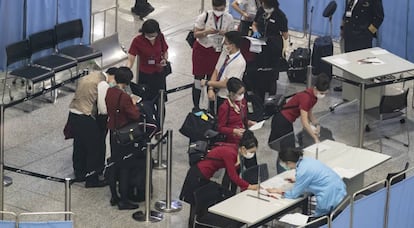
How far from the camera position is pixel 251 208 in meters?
9.68

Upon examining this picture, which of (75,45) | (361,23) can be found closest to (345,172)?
(361,23)

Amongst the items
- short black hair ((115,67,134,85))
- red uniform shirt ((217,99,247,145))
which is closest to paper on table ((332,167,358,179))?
red uniform shirt ((217,99,247,145))

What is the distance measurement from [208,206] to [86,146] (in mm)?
2139

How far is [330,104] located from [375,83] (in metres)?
1.97

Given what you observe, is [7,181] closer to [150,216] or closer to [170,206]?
[150,216]

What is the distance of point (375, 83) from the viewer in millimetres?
12711

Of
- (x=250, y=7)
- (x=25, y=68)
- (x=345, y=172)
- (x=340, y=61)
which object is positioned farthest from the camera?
(x=250, y=7)

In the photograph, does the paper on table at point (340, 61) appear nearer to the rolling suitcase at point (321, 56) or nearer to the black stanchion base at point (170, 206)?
the rolling suitcase at point (321, 56)

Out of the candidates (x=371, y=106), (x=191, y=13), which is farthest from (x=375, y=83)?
(x=191, y=13)

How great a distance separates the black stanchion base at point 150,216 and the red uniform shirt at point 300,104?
6.09 feet

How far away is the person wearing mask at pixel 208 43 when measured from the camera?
42.8ft

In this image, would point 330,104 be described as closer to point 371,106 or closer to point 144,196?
point 371,106

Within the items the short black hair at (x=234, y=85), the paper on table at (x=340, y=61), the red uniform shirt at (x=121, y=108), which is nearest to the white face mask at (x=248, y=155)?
the short black hair at (x=234, y=85)

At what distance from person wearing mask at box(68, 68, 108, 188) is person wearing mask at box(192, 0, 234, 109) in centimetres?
188
